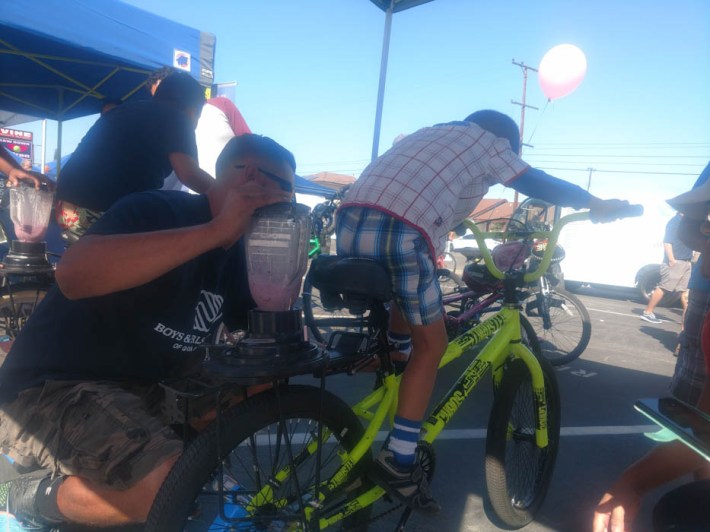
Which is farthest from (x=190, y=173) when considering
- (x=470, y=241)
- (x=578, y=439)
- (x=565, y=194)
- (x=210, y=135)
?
(x=470, y=241)

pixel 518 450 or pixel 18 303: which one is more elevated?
pixel 18 303

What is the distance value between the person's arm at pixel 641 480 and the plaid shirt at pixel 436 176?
1182mm

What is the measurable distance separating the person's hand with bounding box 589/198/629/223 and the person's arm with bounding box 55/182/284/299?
1508 millimetres

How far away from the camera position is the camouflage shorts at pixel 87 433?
124 cm

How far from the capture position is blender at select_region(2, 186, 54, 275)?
9.69ft

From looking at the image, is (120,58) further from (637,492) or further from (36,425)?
(637,492)

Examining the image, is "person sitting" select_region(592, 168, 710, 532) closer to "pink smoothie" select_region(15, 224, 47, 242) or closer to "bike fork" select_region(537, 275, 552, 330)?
"bike fork" select_region(537, 275, 552, 330)

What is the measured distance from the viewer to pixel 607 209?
2.04 meters

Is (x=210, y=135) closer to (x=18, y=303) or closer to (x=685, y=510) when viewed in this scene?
(x=18, y=303)

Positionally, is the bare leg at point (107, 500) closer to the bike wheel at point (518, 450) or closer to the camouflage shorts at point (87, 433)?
the camouflage shorts at point (87, 433)

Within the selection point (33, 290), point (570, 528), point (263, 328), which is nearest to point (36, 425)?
point (263, 328)

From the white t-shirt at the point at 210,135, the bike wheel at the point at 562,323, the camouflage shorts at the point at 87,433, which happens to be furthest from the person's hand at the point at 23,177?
the bike wheel at the point at 562,323

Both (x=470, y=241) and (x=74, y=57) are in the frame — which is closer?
(x=74, y=57)

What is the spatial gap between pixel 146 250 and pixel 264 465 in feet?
2.66
